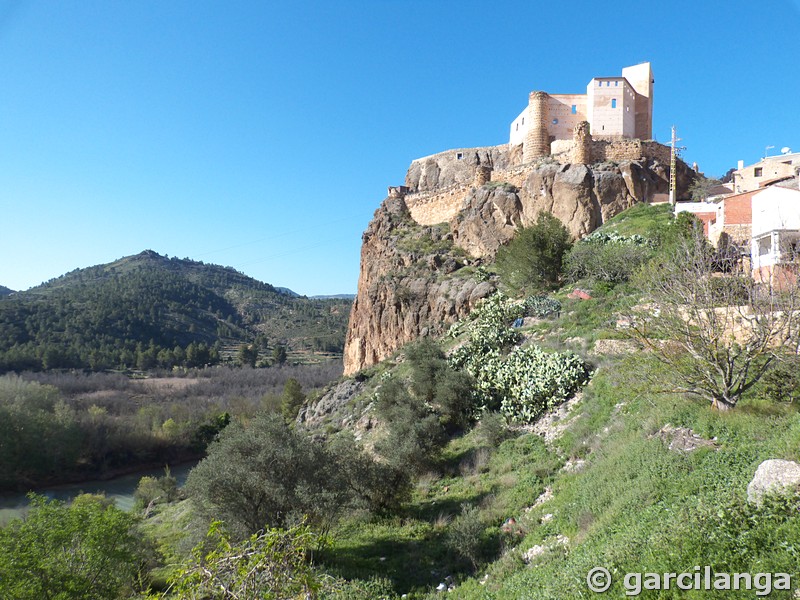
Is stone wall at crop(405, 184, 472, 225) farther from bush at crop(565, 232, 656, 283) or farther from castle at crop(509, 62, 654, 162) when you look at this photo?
bush at crop(565, 232, 656, 283)

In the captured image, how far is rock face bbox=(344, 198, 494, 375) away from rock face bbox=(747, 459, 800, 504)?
19060mm

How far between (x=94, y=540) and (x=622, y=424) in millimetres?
10564

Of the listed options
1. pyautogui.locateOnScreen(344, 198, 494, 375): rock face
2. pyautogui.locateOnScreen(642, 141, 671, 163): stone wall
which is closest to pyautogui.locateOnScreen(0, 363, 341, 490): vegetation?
pyautogui.locateOnScreen(344, 198, 494, 375): rock face

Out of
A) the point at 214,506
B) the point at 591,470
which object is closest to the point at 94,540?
the point at 214,506

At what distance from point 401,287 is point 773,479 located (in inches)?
1003

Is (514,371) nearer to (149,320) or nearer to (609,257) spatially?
(609,257)

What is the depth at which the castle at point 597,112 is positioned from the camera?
26.1 meters

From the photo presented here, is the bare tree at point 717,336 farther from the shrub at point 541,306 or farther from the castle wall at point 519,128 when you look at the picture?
the castle wall at point 519,128

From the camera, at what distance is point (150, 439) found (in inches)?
1510

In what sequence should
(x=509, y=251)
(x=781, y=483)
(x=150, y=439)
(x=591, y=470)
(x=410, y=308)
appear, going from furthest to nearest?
(x=150, y=439) → (x=410, y=308) → (x=509, y=251) → (x=591, y=470) → (x=781, y=483)

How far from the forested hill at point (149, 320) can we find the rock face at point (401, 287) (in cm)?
4711

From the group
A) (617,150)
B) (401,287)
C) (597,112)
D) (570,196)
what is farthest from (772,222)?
(401,287)

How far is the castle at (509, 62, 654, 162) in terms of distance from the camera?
85.8 feet

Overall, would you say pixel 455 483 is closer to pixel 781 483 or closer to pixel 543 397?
pixel 543 397
